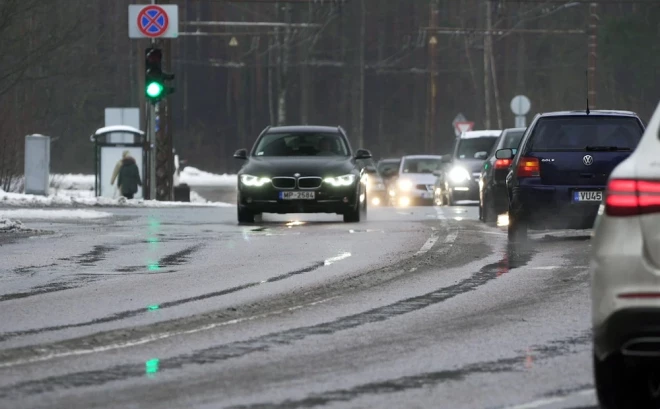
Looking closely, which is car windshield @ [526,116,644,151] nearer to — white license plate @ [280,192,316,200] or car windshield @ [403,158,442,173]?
white license plate @ [280,192,316,200]

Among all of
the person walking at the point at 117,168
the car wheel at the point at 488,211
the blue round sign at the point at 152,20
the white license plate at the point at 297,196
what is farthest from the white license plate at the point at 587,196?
the person walking at the point at 117,168

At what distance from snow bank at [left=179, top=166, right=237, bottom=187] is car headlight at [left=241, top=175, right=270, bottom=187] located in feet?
147

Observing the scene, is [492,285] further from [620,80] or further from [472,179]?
[620,80]

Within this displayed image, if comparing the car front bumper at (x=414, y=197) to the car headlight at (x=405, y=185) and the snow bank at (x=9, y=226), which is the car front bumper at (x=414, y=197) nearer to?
the car headlight at (x=405, y=185)

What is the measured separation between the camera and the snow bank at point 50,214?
86.2ft

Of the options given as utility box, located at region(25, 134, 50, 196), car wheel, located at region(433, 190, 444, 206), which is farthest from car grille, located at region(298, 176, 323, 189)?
utility box, located at region(25, 134, 50, 196)

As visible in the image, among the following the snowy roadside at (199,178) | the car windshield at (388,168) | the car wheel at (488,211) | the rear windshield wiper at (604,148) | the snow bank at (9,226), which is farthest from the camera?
the snowy roadside at (199,178)

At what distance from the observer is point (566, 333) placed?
1016 cm

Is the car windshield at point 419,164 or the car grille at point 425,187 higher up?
the car windshield at point 419,164

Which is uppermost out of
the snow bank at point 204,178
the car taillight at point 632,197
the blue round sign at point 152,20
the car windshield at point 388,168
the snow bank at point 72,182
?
the blue round sign at point 152,20

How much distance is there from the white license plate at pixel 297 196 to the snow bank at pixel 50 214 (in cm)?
376

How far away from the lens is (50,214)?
2700cm

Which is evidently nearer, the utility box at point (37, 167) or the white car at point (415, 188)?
the utility box at point (37, 167)

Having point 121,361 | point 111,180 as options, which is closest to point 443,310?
point 121,361
